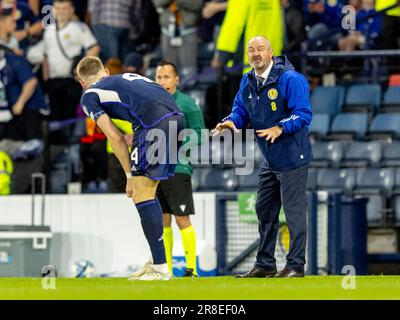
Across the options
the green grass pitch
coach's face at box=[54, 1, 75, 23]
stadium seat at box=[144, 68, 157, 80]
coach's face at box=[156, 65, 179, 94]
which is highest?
coach's face at box=[54, 1, 75, 23]

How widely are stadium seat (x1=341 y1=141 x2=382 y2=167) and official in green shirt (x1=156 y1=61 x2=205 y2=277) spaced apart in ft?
13.7

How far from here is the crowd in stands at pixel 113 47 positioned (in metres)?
16.4

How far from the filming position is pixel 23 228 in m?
15.1

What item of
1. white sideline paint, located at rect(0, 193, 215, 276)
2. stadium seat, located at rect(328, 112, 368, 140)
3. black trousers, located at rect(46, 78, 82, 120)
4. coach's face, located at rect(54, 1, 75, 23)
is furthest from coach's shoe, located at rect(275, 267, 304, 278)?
coach's face, located at rect(54, 1, 75, 23)

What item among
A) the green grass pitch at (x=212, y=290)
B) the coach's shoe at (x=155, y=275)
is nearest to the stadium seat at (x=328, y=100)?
the coach's shoe at (x=155, y=275)

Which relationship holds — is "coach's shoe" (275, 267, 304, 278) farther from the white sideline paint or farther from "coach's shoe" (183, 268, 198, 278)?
the white sideline paint

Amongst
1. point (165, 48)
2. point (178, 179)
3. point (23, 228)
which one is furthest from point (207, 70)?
point (178, 179)

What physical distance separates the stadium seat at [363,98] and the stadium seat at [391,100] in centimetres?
9

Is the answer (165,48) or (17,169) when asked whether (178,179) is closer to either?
(17,169)

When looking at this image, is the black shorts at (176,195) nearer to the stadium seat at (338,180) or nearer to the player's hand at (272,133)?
the player's hand at (272,133)

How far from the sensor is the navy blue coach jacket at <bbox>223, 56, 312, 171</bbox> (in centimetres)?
1110

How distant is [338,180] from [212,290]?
6.47m

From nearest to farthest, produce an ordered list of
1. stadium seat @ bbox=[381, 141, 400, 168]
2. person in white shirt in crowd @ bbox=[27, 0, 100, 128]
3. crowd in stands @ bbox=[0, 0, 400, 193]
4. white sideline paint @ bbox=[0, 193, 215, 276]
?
white sideline paint @ bbox=[0, 193, 215, 276], stadium seat @ bbox=[381, 141, 400, 168], crowd in stands @ bbox=[0, 0, 400, 193], person in white shirt in crowd @ bbox=[27, 0, 100, 128]

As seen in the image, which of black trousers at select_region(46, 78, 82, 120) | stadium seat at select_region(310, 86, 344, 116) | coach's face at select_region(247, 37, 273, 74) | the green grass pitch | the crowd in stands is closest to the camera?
the green grass pitch
